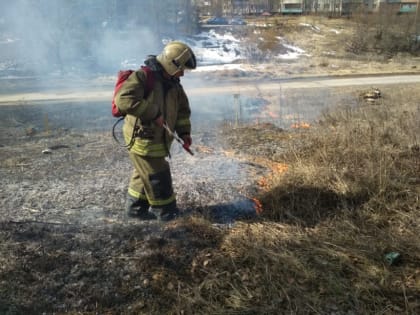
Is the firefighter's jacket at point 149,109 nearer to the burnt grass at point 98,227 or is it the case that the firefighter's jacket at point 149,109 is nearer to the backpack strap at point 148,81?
the backpack strap at point 148,81

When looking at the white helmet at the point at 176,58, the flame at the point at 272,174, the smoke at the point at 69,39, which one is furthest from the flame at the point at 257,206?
the smoke at the point at 69,39

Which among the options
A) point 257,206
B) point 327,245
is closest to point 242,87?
point 257,206

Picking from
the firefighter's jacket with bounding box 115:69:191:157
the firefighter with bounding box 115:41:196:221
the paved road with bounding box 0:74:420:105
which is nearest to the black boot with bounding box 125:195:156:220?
the firefighter with bounding box 115:41:196:221

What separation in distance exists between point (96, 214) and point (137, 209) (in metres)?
0.47

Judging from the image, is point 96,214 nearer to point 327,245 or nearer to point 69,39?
point 327,245

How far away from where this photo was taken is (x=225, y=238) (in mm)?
3279

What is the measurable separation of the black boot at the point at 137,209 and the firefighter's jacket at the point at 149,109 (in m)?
0.53

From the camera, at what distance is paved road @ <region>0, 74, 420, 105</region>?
40.7ft

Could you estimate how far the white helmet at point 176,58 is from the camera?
3287 mm

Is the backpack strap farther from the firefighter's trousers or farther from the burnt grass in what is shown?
Answer: the burnt grass

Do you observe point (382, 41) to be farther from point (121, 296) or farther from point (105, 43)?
point (121, 296)

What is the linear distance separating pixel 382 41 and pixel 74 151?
23.3 metres

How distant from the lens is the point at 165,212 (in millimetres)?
3672

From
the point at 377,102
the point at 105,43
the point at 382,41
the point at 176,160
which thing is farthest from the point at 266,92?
the point at 382,41
